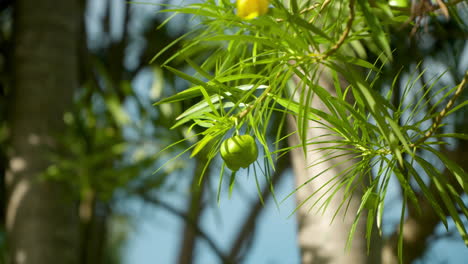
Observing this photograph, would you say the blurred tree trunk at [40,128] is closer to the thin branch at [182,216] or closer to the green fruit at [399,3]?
the thin branch at [182,216]

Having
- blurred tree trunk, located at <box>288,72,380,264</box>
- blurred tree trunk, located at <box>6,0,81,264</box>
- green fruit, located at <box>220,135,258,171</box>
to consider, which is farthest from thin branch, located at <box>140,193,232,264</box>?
green fruit, located at <box>220,135,258,171</box>

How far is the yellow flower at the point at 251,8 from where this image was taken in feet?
0.54

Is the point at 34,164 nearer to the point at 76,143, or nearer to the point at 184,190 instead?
the point at 76,143

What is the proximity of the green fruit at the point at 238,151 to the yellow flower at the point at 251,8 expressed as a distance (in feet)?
0.18

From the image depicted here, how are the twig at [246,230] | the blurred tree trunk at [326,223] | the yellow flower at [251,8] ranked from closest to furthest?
1. the yellow flower at [251,8]
2. the blurred tree trunk at [326,223]
3. the twig at [246,230]

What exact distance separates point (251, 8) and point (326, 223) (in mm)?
358

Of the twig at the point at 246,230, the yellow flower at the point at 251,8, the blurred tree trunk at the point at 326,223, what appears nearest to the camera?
the yellow flower at the point at 251,8

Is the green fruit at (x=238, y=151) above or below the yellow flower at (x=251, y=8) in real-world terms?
below

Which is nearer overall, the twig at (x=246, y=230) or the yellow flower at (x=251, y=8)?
the yellow flower at (x=251, y=8)

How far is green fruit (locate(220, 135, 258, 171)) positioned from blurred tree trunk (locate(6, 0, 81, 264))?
2.59 ft

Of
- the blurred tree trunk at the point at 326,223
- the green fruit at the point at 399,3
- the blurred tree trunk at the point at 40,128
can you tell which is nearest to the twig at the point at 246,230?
the blurred tree trunk at the point at 40,128

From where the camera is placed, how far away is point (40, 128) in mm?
975

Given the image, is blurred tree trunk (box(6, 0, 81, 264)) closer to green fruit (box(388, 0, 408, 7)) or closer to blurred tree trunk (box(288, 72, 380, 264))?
blurred tree trunk (box(288, 72, 380, 264))

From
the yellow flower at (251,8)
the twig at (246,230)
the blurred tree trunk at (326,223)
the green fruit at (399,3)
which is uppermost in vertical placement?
the green fruit at (399,3)
